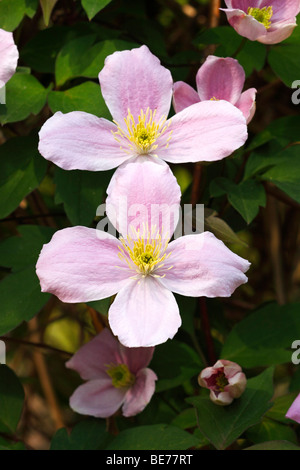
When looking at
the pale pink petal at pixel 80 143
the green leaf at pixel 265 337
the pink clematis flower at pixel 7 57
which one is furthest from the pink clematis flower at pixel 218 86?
the green leaf at pixel 265 337

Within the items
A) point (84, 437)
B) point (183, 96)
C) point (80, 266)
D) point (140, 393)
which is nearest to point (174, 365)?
point (140, 393)

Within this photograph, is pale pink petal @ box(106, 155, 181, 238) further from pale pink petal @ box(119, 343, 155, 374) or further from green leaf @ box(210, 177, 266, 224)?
pale pink petal @ box(119, 343, 155, 374)

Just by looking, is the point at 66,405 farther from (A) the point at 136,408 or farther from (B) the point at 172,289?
(B) the point at 172,289

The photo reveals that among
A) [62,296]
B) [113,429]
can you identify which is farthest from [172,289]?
[113,429]

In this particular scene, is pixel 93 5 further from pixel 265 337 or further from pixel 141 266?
pixel 265 337

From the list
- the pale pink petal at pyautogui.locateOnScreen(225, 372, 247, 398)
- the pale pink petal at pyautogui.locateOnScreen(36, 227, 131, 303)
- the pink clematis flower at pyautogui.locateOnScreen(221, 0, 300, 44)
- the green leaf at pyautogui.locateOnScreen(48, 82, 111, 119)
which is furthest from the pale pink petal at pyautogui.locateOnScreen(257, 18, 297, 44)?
the pale pink petal at pyautogui.locateOnScreen(225, 372, 247, 398)

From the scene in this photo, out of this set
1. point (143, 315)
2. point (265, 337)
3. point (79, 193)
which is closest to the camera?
point (143, 315)
